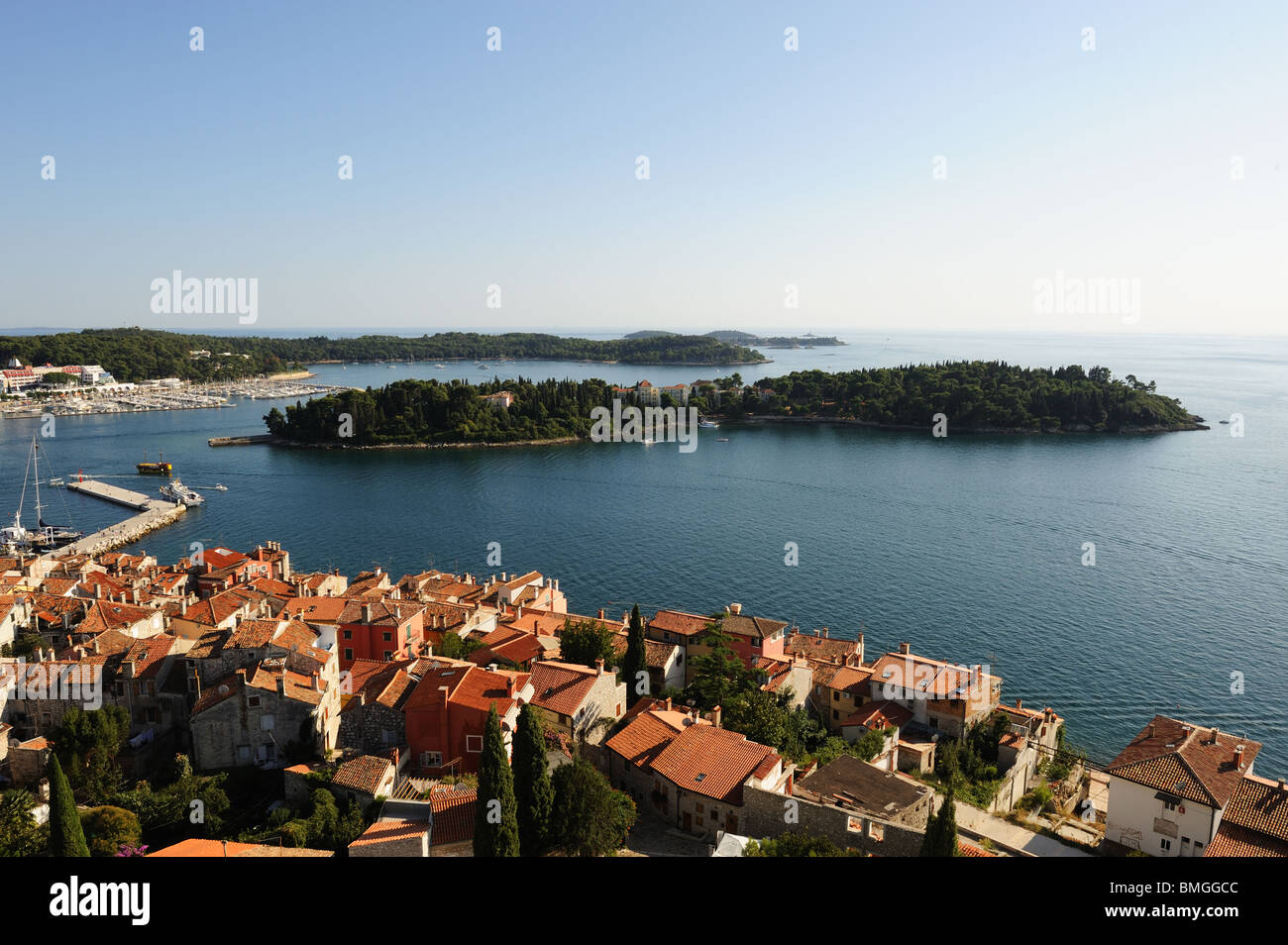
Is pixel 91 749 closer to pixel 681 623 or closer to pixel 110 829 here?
pixel 110 829

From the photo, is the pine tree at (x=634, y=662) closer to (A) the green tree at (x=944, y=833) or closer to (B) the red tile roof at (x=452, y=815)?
(B) the red tile roof at (x=452, y=815)

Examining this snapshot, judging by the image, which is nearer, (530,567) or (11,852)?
(11,852)

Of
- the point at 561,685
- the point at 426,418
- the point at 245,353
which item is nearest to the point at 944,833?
the point at 561,685

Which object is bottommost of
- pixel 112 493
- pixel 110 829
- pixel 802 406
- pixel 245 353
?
pixel 110 829

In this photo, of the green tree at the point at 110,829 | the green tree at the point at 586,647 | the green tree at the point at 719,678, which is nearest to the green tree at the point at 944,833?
the green tree at the point at 719,678

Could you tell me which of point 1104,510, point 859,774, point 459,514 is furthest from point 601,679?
point 1104,510

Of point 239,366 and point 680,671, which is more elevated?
point 239,366

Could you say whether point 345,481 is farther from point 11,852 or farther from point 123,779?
point 11,852
